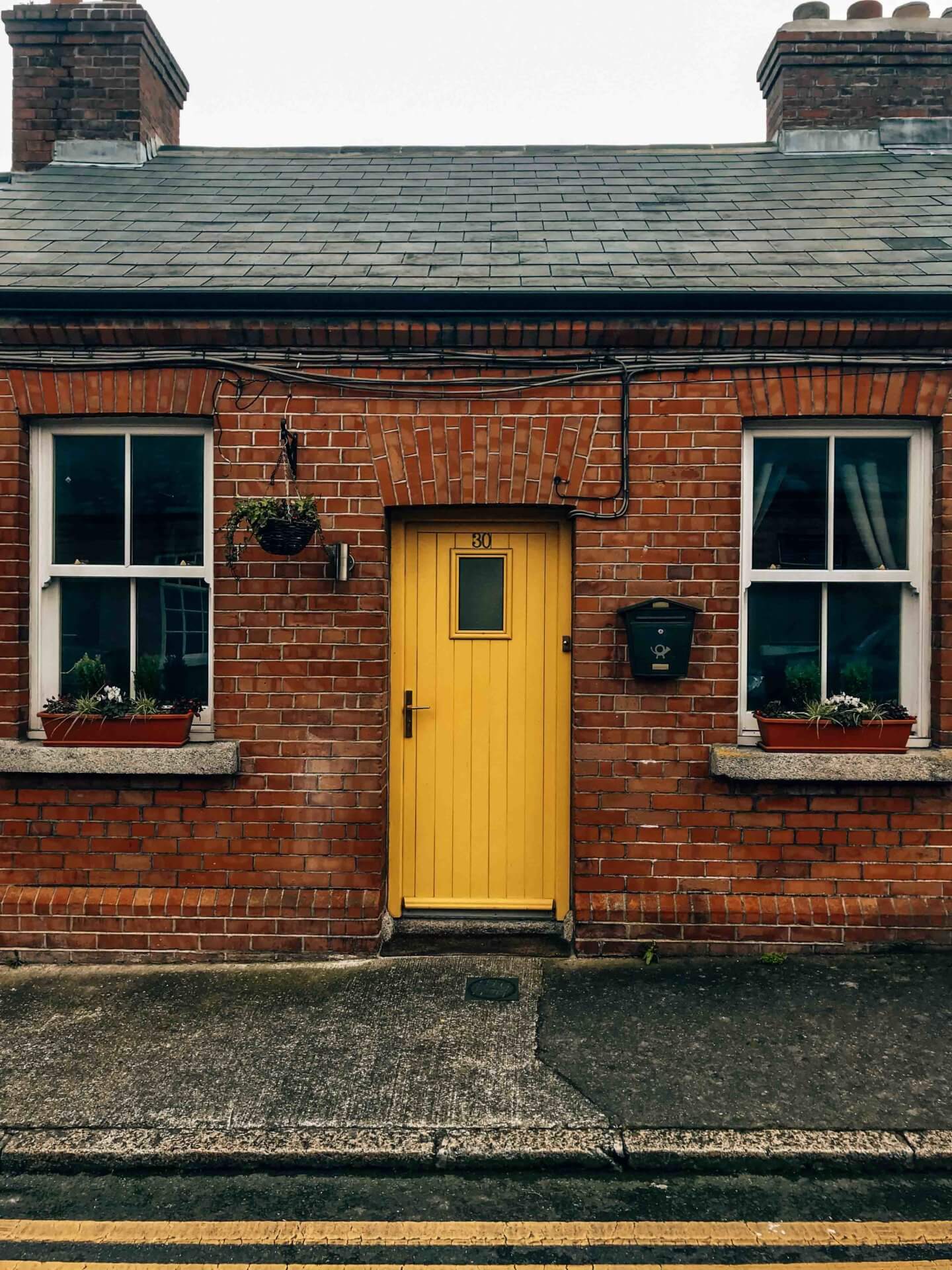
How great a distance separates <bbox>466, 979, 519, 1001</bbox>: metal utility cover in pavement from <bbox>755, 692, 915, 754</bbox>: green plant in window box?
2.07 metres

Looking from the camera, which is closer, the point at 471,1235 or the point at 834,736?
the point at 471,1235

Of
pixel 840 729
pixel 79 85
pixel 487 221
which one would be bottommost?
pixel 840 729

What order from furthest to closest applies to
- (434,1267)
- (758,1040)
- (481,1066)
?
1. (758,1040)
2. (481,1066)
3. (434,1267)

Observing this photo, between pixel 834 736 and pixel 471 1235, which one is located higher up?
pixel 834 736

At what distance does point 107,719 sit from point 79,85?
5.99 metres

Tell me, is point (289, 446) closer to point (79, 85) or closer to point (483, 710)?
point (483, 710)

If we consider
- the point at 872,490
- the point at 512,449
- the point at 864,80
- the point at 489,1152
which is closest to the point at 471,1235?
the point at 489,1152

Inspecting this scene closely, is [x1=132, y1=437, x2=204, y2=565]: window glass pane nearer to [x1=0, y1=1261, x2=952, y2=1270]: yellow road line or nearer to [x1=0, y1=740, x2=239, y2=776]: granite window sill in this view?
[x1=0, y1=740, x2=239, y2=776]: granite window sill

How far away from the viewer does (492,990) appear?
469cm

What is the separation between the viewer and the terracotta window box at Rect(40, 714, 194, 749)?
16.7 feet

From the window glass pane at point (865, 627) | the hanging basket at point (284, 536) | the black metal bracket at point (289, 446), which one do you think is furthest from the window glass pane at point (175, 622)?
the window glass pane at point (865, 627)

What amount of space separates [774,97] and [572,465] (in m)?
5.35

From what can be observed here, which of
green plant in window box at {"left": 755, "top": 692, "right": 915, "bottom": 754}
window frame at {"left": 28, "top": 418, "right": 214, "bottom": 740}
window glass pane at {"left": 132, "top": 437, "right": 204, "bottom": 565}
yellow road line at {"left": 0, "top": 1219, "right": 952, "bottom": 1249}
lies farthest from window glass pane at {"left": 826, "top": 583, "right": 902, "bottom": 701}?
window glass pane at {"left": 132, "top": 437, "right": 204, "bottom": 565}

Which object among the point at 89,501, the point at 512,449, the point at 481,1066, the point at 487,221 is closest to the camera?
the point at 481,1066
